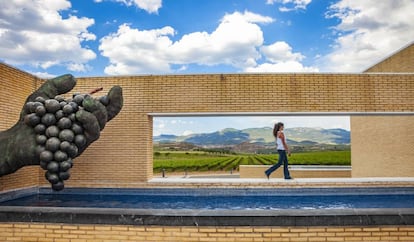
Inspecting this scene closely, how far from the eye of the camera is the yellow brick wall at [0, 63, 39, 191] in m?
8.19

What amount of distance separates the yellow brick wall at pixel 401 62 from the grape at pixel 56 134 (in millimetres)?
8927

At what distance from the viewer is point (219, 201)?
746cm

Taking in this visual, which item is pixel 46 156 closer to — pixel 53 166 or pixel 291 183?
pixel 53 166

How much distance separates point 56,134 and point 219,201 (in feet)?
10.8

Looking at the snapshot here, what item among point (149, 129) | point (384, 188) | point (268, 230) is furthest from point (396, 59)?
point (268, 230)

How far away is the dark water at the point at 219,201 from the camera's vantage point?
668 cm

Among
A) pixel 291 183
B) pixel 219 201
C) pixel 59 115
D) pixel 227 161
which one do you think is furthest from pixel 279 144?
pixel 227 161

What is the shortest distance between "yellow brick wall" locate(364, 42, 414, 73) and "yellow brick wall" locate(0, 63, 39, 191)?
1010cm

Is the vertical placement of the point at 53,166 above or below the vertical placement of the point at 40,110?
below

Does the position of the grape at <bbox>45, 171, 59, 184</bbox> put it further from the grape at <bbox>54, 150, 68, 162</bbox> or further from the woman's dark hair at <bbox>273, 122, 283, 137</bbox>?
the woman's dark hair at <bbox>273, 122, 283, 137</bbox>

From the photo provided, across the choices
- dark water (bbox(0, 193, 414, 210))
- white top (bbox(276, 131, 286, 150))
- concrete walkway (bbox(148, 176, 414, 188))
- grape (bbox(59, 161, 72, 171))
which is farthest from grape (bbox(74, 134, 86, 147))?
white top (bbox(276, 131, 286, 150))

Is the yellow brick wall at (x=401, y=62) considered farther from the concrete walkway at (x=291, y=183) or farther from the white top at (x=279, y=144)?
the white top at (x=279, y=144)

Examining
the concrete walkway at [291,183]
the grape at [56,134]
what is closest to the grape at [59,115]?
the grape at [56,134]

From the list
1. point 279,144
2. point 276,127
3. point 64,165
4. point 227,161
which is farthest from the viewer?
point 227,161
